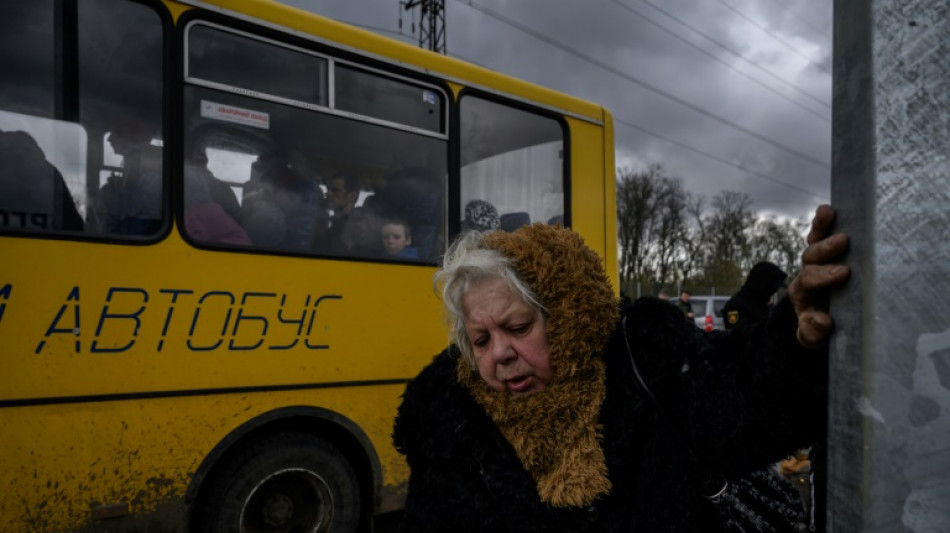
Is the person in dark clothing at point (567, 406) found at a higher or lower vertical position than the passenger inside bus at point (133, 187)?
lower

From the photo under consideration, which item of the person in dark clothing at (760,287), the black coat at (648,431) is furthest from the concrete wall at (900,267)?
the person in dark clothing at (760,287)

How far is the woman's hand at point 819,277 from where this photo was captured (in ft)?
2.74

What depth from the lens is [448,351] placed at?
6.80ft

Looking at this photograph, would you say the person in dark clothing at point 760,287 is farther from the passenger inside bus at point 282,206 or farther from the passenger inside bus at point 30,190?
the passenger inside bus at point 30,190

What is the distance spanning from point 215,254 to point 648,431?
8.65 feet

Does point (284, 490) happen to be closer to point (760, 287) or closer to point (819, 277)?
point (819, 277)

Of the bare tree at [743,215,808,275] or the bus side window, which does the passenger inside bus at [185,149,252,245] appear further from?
the bare tree at [743,215,808,275]

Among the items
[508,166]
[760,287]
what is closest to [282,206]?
[508,166]

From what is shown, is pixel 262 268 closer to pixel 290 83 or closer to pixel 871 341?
pixel 290 83

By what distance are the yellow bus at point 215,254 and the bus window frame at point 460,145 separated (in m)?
0.02

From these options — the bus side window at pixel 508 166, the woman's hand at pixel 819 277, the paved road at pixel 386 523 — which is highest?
the bus side window at pixel 508 166

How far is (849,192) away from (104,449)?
10.9ft

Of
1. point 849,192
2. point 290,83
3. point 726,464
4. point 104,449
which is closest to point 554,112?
point 290,83

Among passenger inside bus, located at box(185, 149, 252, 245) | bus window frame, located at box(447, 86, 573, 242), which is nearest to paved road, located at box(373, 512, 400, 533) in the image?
bus window frame, located at box(447, 86, 573, 242)
